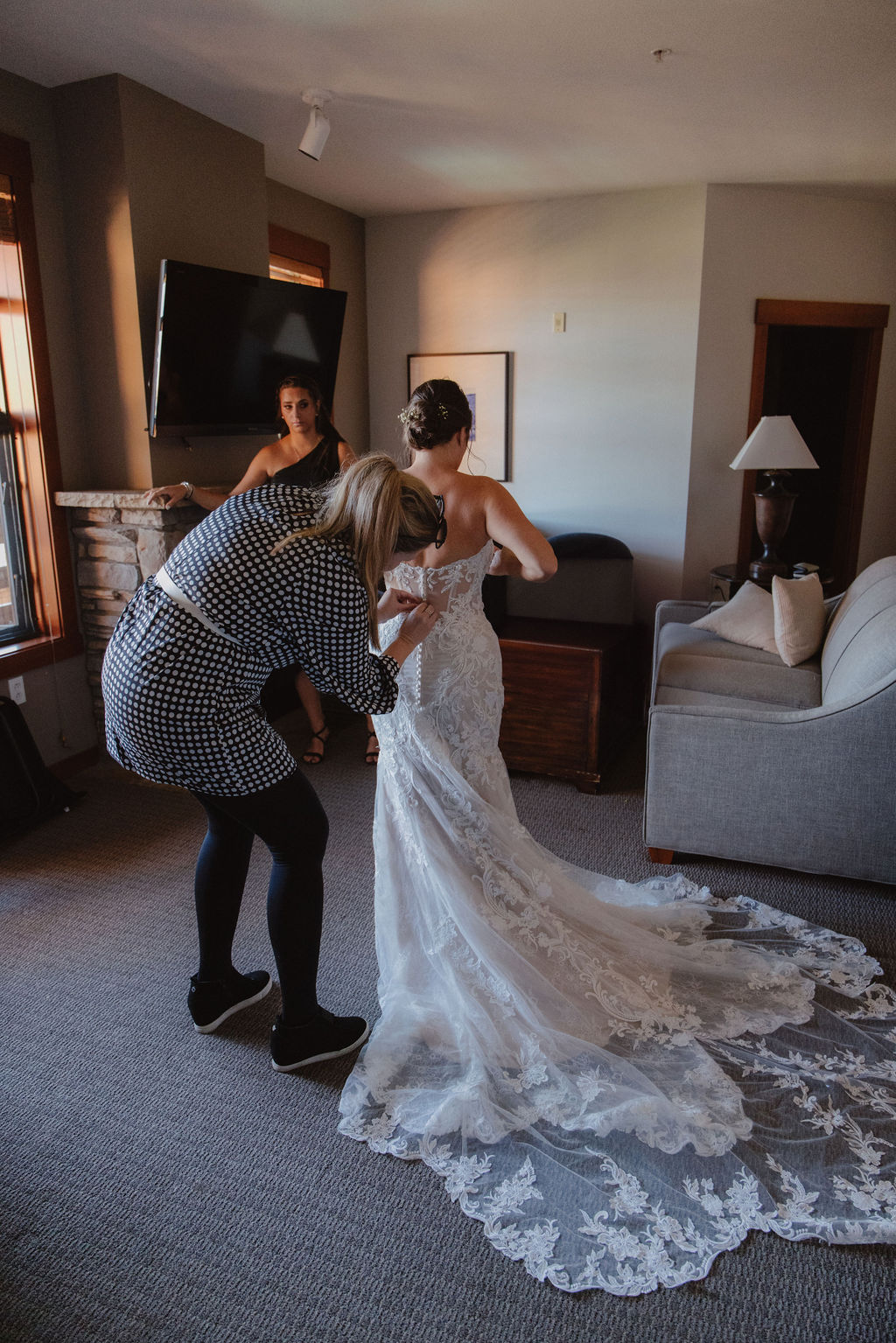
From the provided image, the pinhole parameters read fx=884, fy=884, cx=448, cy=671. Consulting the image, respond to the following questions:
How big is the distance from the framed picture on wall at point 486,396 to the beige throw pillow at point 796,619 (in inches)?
77.6

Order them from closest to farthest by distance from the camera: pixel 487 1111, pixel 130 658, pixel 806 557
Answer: pixel 130 658 < pixel 487 1111 < pixel 806 557

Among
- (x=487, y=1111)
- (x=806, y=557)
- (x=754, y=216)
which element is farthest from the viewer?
(x=806, y=557)

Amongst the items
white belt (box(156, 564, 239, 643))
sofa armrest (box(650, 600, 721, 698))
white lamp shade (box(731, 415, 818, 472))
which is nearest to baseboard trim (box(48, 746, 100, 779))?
white belt (box(156, 564, 239, 643))

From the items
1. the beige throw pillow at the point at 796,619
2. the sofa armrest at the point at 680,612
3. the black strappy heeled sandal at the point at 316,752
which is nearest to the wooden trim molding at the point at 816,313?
the sofa armrest at the point at 680,612

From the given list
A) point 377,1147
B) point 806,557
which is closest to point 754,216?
point 806,557

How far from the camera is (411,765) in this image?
213 centimetres

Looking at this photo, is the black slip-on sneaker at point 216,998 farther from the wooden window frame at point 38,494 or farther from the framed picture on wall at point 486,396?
the framed picture on wall at point 486,396

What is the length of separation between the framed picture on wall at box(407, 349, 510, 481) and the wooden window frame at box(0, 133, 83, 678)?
2.36 meters

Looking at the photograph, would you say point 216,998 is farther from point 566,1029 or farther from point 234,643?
point 234,643

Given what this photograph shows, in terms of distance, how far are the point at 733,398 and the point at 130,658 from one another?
4.09m

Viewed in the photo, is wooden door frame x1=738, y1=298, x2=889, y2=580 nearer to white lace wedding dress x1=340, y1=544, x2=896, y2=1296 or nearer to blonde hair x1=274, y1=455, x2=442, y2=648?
white lace wedding dress x1=340, y1=544, x2=896, y2=1296

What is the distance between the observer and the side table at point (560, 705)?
3.50m

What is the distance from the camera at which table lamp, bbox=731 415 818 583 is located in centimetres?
435

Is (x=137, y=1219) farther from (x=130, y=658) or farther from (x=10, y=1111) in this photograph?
(x=130, y=658)
